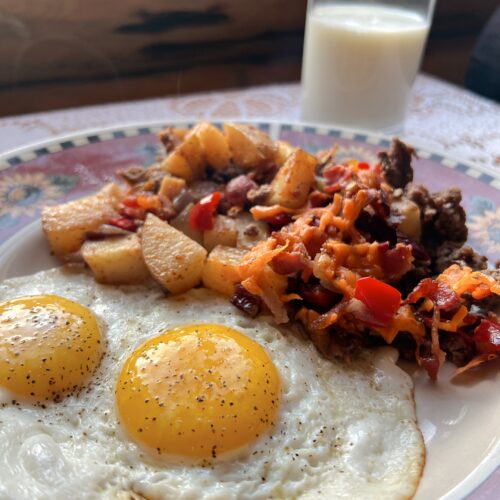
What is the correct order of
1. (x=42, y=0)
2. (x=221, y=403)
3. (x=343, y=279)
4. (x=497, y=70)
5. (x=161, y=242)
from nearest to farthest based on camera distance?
(x=221, y=403)
(x=343, y=279)
(x=161, y=242)
(x=42, y=0)
(x=497, y=70)

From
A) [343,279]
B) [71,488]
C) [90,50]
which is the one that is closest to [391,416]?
[343,279]

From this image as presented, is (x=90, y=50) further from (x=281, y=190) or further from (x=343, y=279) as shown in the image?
(x=343, y=279)

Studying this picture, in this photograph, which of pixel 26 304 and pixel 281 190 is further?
pixel 281 190

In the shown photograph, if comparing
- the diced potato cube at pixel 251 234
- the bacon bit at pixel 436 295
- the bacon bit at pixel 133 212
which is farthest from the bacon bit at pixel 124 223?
the bacon bit at pixel 436 295

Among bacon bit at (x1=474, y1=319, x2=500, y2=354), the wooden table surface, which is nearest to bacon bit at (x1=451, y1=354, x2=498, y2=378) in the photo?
bacon bit at (x1=474, y1=319, x2=500, y2=354)

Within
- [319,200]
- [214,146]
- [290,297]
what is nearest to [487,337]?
[290,297]

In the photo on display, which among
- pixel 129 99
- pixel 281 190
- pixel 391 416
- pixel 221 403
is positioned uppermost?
pixel 281 190
